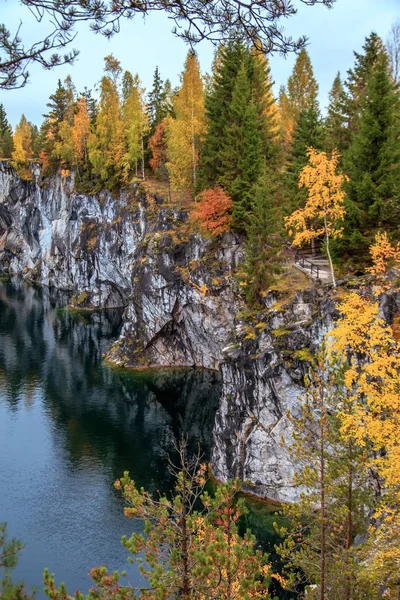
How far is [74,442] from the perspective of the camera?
36.8 metres

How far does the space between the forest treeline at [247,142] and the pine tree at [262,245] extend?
8 centimetres

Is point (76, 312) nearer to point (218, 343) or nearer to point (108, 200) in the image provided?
point (108, 200)

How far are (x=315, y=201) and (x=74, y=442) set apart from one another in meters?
25.4

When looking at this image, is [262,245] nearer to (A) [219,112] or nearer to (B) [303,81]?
(A) [219,112]

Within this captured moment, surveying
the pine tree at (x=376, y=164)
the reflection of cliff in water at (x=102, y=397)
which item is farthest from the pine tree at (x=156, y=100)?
the pine tree at (x=376, y=164)

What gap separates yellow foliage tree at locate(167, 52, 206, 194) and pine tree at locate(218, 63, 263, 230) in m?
9.56

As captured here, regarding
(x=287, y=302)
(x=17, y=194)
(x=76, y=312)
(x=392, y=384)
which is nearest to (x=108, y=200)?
(x=76, y=312)

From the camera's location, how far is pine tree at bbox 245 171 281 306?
111 ft

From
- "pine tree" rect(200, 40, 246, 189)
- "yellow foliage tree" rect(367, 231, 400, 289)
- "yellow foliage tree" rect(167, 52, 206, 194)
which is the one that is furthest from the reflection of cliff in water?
"yellow foliage tree" rect(167, 52, 206, 194)

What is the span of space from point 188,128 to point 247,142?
528 inches

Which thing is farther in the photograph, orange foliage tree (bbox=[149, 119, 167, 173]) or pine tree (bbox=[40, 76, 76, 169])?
pine tree (bbox=[40, 76, 76, 169])

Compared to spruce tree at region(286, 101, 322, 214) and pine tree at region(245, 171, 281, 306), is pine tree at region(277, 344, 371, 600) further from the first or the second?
spruce tree at region(286, 101, 322, 214)

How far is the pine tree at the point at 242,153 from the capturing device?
4172 cm

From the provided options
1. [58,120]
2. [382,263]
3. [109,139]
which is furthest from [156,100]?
[382,263]
